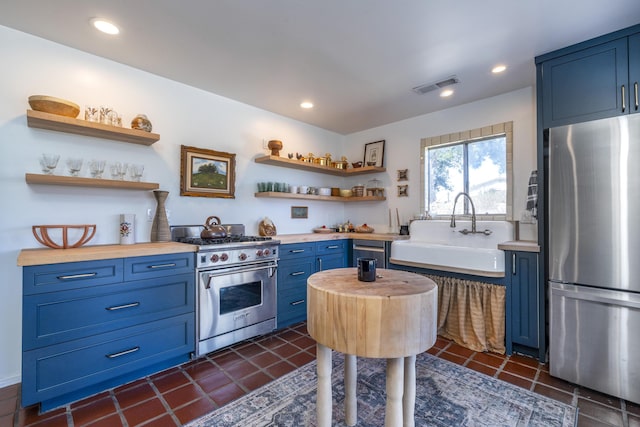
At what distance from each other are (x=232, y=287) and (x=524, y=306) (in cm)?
253

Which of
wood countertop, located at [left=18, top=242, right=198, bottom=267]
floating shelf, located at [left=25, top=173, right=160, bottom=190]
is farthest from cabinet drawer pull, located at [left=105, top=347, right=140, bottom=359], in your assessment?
floating shelf, located at [left=25, top=173, right=160, bottom=190]

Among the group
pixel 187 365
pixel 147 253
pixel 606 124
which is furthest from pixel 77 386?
pixel 606 124

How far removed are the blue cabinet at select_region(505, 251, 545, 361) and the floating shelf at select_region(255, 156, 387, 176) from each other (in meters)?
2.05

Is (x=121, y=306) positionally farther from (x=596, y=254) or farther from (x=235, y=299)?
(x=596, y=254)

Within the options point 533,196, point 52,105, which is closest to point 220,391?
point 52,105

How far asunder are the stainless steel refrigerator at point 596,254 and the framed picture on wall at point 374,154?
6.91ft

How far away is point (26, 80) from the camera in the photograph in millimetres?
2076

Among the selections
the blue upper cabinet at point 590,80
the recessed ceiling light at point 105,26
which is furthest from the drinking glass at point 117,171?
the blue upper cabinet at point 590,80

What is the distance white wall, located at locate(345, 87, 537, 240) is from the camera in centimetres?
287

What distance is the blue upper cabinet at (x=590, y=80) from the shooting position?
198 centimetres

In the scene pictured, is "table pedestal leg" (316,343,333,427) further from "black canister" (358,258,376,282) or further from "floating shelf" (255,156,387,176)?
"floating shelf" (255,156,387,176)

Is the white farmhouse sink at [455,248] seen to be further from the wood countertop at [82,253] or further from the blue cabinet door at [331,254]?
the wood countertop at [82,253]

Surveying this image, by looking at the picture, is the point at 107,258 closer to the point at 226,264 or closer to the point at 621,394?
the point at 226,264

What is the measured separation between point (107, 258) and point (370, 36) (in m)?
2.40
